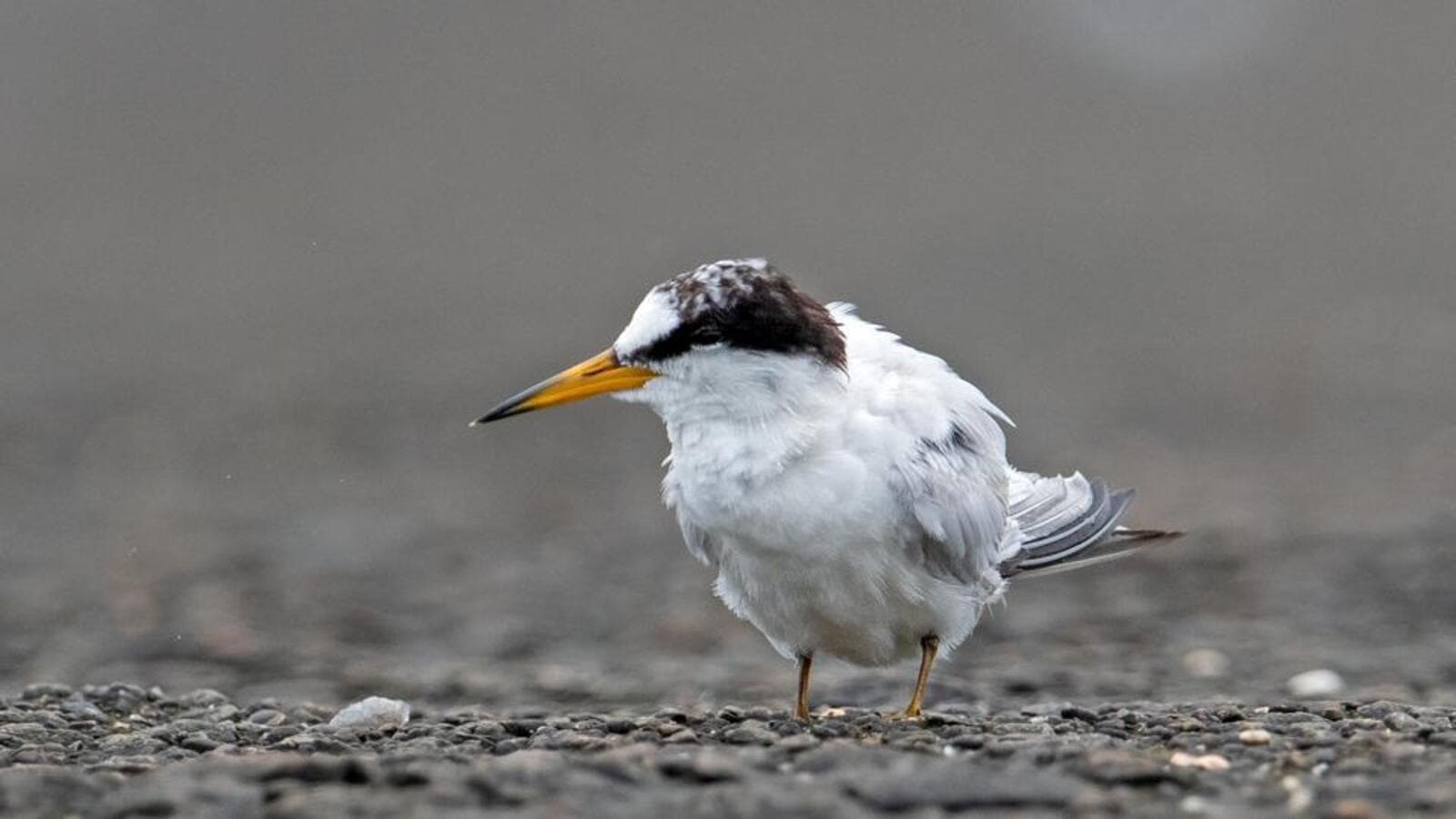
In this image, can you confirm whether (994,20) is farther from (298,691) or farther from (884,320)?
(298,691)

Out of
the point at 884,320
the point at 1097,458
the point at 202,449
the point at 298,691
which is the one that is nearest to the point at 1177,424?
the point at 1097,458

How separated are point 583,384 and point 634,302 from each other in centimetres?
1651

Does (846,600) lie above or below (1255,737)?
above

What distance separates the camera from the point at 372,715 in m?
6.61

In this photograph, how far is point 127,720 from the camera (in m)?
6.58

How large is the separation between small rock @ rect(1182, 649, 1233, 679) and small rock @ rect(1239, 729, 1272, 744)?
9.21 ft

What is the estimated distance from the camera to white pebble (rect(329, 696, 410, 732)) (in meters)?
6.57

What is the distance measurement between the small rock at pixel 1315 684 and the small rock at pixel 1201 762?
2646 mm

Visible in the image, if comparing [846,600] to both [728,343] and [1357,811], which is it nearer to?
[728,343]

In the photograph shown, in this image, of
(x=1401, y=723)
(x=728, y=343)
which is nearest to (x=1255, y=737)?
(x=1401, y=723)

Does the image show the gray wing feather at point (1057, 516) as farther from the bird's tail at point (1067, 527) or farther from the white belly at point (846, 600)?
the white belly at point (846, 600)

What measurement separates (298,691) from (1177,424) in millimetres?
8287

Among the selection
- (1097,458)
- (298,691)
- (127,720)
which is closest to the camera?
(127,720)

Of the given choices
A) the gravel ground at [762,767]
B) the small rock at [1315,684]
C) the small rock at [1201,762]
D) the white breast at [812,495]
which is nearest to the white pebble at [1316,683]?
the small rock at [1315,684]
